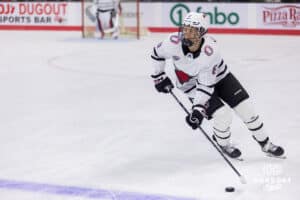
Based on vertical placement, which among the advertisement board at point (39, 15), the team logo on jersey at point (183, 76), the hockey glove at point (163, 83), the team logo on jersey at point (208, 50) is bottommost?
the advertisement board at point (39, 15)

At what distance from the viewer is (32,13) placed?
53.7 ft

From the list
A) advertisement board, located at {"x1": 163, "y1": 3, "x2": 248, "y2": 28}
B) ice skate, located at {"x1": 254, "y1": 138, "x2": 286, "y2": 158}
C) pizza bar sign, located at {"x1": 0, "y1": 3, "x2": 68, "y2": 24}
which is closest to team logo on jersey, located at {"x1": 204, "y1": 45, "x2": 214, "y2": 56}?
ice skate, located at {"x1": 254, "y1": 138, "x2": 286, "y2": 158}

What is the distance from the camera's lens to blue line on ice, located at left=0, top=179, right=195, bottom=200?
148 inches

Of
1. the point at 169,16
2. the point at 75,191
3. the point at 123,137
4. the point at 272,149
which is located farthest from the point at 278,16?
the point at 75,191

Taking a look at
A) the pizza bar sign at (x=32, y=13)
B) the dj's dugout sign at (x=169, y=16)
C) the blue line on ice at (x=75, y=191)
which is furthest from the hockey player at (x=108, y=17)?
the blue line on ice at (x=75, y=191)

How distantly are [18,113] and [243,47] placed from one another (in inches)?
271

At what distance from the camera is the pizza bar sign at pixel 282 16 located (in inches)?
559

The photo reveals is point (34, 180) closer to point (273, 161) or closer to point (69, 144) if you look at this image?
point (69, 144)

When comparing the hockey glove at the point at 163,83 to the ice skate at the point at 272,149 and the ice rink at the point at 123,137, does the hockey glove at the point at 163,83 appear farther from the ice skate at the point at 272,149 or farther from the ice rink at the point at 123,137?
the ice skate at the point at 272,149

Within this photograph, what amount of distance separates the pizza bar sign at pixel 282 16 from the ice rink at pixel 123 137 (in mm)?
3991

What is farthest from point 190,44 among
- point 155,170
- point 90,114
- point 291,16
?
point 291,16

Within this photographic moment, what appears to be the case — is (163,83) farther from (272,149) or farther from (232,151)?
(272,149)

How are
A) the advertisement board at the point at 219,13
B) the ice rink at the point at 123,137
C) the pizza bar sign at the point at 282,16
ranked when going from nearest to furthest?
the ice rink at the point at 123,137, the pizza bar sign at the point at 282,16, the advertisement board at the point at 219,13

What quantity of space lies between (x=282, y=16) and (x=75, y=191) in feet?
37.0
